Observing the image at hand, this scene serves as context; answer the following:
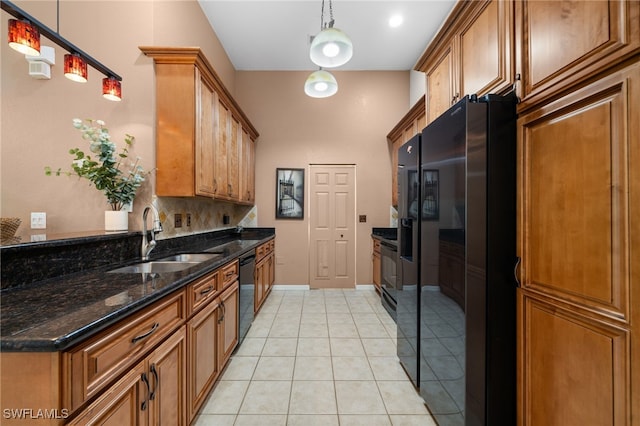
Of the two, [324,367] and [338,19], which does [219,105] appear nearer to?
[338,19]

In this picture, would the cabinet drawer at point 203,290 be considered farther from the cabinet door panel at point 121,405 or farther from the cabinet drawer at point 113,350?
the cabinet door panel at point 121,405

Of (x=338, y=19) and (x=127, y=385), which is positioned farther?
(x=338, y=19)

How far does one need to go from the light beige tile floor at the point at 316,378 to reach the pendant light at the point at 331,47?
9.07 ft

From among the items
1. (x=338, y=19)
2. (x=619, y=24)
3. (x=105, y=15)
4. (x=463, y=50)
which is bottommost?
(x=619, y=24)

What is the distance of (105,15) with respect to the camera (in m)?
2.02

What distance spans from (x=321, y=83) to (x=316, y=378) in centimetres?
297

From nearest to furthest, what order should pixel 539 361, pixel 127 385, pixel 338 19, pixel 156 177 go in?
pixel 127 385 < pixel 539 361 < pixel 156 177 < pixel 338 19

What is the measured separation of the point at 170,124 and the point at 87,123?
0.65m

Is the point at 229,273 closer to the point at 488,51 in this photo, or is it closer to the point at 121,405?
the point at 121,405

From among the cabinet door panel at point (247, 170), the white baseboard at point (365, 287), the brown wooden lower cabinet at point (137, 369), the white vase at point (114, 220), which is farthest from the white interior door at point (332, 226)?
the white vase at point (114, 220)

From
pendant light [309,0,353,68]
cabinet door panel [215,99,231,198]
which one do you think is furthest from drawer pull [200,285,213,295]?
pendant light [309,0,353,68]

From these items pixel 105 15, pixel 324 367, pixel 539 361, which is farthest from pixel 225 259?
pixel 105 15

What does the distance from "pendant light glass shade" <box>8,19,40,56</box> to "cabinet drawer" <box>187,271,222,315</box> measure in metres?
1.49

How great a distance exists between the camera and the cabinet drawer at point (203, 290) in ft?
4.77
